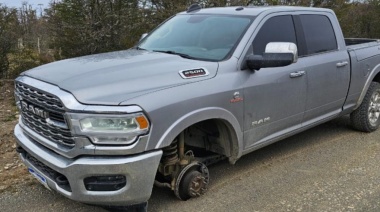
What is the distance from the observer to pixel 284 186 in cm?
420

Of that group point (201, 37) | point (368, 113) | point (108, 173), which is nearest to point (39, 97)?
point (108, 173)

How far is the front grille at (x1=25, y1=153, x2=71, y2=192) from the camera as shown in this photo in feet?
10.4

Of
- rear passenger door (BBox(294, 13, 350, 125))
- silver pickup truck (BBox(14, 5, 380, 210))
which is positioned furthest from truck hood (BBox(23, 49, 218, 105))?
rear passenger door (BBox(294, 13, 350, 125))

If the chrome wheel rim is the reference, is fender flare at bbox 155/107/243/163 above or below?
above

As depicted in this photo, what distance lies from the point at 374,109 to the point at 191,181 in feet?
11.6

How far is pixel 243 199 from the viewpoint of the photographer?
12.9 feet

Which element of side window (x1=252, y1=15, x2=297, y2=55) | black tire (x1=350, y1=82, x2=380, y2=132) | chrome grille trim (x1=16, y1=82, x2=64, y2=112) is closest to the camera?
chrome grille trim (x1=16, y1=82, x2=64, y2=112)

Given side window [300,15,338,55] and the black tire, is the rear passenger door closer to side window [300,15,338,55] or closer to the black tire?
side window [300,15,338,55]

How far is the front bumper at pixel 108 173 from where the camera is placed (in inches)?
119

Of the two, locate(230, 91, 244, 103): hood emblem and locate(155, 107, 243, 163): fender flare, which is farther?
locate(230, 91, 244, 103): hood emblem

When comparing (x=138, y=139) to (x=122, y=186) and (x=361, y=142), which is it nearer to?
(x=122, y=186)

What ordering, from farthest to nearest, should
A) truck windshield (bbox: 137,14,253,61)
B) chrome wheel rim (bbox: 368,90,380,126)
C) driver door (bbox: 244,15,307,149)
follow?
chrome wheel rim (bbox: 368,90,380,126) → truck windshield (bbox: 137,14,253,61) → driver door (bbox: 244,15,307,149)

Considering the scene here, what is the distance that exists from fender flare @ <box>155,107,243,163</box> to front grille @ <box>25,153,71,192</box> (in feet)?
2.45

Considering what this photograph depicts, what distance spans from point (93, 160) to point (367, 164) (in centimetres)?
323
